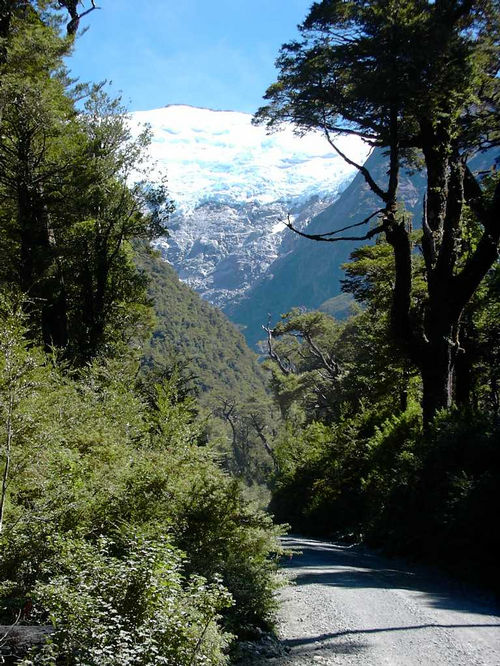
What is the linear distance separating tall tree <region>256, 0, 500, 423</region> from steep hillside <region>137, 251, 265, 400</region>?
97904 mm

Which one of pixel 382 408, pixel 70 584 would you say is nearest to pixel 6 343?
pixel 70 584

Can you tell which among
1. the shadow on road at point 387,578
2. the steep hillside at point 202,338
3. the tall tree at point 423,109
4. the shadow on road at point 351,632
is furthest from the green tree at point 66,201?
the steep hillside at point 202,338

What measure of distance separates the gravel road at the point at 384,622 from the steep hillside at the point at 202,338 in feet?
332

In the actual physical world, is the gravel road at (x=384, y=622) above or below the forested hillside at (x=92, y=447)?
below

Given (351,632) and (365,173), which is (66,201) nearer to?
(365,173)

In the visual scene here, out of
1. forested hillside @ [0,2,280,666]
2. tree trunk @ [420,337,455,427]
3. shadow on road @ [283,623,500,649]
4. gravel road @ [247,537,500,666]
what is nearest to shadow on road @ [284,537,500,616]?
gravel road @ [247,537,500,666]

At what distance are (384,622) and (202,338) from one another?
126 m

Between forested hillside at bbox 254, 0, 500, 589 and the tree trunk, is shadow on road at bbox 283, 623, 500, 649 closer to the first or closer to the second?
forested hillside at bbox 254, 0, 500, 589

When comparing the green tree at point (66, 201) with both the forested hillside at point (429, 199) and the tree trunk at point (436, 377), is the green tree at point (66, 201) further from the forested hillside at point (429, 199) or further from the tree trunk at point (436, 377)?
the tree trunk at point (436, 377)

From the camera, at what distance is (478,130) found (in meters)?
11.3

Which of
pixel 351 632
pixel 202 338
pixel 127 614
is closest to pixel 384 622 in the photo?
pixel 351 632

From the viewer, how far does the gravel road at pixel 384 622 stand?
484cm

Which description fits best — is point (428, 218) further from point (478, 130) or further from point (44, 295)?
point (44, 295)

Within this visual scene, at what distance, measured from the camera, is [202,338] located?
13100 cm
